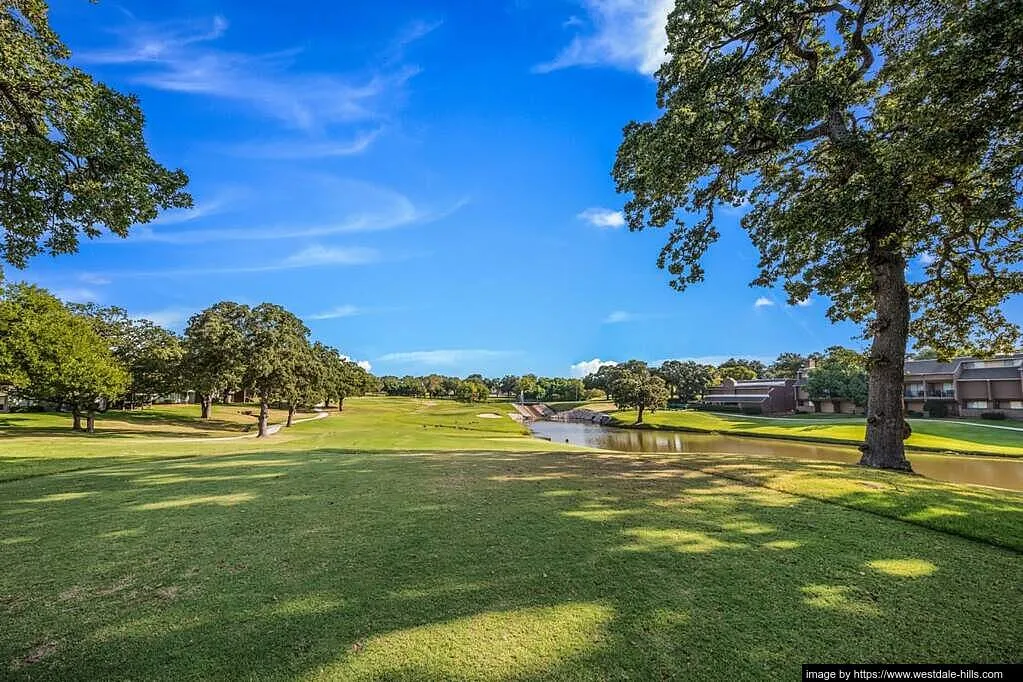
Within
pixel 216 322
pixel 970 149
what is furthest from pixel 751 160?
pixel 216 322

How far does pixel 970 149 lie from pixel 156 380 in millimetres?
49361

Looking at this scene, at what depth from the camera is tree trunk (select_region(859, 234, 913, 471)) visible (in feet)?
36.4

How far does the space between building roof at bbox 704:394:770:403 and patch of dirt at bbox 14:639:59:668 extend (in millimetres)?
80072

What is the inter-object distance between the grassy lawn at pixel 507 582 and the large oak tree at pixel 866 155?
5.39 meters

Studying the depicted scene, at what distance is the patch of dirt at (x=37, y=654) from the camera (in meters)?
2.98

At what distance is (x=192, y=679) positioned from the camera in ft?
9.03

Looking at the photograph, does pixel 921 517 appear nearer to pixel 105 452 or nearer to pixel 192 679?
pixel 192 679

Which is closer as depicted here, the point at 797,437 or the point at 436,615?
the point at 436,615

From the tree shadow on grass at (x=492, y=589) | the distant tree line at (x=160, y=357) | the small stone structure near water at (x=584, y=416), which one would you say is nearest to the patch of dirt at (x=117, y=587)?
the tree shadow on grass at (x=492, y=589)

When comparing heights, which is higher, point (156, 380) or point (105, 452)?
point (156, 380)

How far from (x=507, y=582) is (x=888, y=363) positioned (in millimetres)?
11699

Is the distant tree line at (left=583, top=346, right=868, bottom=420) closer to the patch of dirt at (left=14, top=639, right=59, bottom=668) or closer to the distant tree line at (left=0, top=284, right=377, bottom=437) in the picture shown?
the patch of dirt at (left=14, top=639, right=59, bottom=668)

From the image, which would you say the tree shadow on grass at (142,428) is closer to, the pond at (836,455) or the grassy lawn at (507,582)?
the grassy lawn at (507,582)

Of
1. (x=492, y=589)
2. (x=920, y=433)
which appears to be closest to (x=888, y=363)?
(x=492, y=589)
